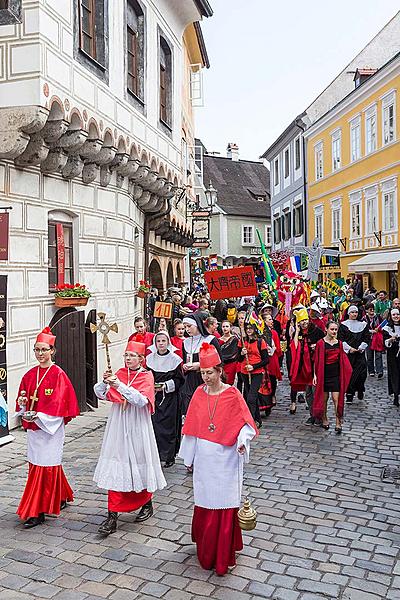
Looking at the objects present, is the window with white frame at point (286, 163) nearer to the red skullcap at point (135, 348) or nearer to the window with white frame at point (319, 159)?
the window with white frame at point (319, 159)

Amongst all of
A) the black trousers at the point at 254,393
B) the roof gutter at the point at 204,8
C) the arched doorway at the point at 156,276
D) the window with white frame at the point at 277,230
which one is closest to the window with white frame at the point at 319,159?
the window with white frame at the point at 277,230

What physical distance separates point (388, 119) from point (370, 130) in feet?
6.26

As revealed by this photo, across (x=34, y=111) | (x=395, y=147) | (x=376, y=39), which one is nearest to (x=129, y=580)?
(x=34, y=111)

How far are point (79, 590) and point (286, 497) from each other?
277 cm

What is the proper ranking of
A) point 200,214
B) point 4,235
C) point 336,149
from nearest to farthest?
point 4,235, point 200,214, point 336,149

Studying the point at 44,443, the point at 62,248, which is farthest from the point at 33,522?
the point at 62,248

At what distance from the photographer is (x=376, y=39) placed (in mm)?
33594

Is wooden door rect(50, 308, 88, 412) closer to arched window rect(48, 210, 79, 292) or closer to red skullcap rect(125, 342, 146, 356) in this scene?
arched window rect(48, 210, 79, 292)

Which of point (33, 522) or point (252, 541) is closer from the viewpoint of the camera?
point (252, 541)

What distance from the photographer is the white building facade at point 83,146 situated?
31.0 ft

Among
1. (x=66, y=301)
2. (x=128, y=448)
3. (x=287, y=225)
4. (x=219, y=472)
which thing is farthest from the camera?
(x=287, y=225)

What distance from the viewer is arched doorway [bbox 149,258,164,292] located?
21.9 m

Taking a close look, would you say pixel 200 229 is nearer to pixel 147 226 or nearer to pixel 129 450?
pixel 147 226

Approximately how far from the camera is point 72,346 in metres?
11.2
